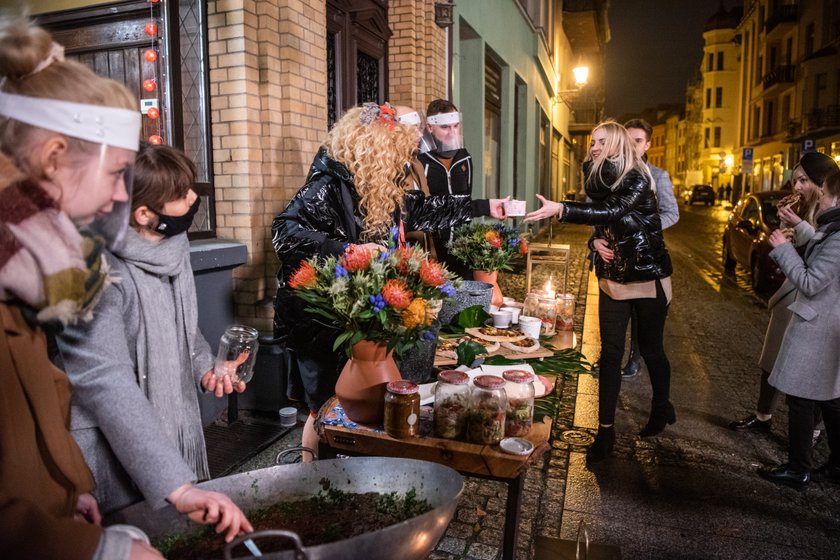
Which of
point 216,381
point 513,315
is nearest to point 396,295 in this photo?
point 216,381

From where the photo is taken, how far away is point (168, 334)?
189cm

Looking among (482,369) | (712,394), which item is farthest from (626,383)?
(482,369)

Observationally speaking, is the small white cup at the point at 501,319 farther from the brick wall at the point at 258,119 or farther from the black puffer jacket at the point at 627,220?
the brick wall at the point at 258,119

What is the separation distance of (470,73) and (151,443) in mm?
10225

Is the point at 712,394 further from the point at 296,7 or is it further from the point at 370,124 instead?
the point at 296,7

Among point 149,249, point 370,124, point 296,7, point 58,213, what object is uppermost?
point 296,7

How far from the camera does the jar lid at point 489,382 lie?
7.26 ft

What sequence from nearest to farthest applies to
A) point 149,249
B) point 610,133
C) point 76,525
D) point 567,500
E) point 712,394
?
point 76,525, point 149,249, point 567,500, point 610,133, point 712,394

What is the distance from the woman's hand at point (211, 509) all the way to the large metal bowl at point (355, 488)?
2.0 inches

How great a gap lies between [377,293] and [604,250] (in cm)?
235

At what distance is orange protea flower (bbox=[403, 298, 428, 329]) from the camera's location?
226 centimetres

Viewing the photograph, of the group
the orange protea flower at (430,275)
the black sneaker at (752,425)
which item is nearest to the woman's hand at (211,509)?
the orange protea flower at (430,275)

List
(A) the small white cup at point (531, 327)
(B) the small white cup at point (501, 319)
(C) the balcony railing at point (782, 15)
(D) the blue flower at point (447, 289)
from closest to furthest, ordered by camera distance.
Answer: (D) the blue flower at point (447, 289) < (A) the small white cup at point (531, 327) < (B) the small white cup at point (501, 319) < (C) the balcony railing at point (782, 15)

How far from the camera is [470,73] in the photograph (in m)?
10.8
